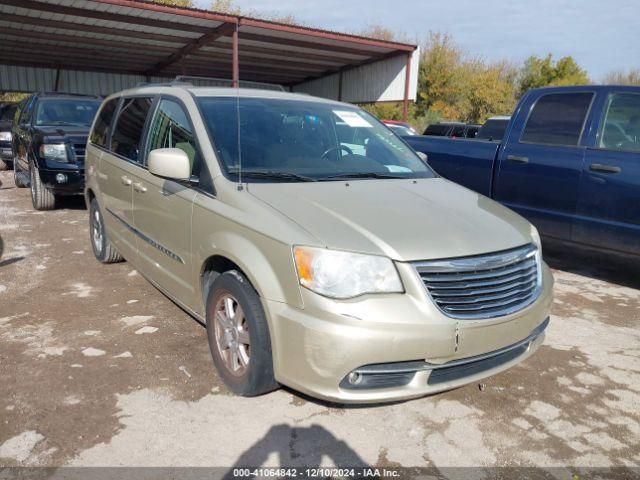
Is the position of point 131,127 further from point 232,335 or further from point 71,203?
point 71,203

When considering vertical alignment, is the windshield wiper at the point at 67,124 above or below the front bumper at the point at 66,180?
above

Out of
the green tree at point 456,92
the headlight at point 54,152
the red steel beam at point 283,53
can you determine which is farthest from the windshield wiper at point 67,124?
the green tree at point 456,92

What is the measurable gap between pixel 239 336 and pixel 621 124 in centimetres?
402

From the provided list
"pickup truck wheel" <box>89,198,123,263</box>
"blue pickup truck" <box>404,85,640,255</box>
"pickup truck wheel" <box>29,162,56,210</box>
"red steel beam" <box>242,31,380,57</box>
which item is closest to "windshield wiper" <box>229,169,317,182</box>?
"pickup truck wheel" <box>89,198,123,263</box>

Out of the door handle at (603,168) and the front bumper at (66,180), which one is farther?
the front bumper at (66,180)

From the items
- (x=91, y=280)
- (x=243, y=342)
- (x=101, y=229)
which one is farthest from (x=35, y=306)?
(x=243, y=342)

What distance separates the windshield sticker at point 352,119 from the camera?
403 cm

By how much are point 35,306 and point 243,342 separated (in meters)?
2.37

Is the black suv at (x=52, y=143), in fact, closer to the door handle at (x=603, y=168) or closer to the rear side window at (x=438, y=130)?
the door handle at (x=603, y=168)

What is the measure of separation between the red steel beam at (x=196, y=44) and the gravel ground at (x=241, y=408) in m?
11.5

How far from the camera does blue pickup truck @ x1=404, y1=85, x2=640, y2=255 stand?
4613mm

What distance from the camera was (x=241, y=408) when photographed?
2854 millimetres

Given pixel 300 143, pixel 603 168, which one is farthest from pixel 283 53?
pixel 300 143

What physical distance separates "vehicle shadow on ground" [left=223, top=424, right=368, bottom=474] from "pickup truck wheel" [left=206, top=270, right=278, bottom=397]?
0.87 ft
